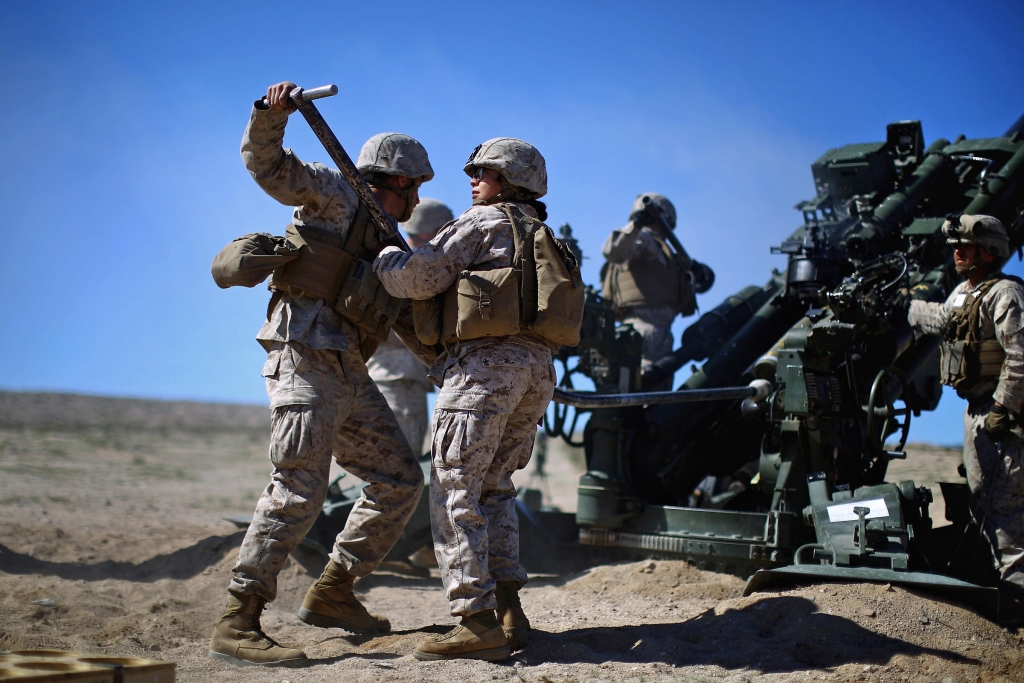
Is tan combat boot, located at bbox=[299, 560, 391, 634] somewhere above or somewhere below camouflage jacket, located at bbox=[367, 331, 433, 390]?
Answer: below

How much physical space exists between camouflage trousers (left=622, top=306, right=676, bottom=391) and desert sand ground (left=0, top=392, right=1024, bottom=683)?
8.95ft

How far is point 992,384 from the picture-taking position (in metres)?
5.41

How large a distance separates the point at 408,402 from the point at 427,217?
162cm

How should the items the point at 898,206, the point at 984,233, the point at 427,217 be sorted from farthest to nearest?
the point at 427,217 → the point at 898,206 → the point at 984,233

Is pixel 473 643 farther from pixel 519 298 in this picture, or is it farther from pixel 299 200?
pixel 299 200

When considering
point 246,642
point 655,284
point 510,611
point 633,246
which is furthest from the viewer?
point 655,284

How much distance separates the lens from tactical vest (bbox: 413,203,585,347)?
394cm

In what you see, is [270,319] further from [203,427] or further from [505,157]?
[203,427]

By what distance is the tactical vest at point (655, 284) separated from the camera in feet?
29.0

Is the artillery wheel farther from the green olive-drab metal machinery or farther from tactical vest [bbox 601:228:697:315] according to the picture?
tactical vest [bbox 601:228:697:315]

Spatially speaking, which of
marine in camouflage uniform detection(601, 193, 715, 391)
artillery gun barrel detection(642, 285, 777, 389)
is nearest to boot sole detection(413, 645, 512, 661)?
artillery gun barrel detection(642, 285, 777, 389)

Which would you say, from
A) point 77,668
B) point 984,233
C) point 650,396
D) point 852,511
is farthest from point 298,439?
point 984,233

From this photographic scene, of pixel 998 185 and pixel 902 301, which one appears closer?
pixel 902 301

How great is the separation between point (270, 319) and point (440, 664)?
1.77 metres
